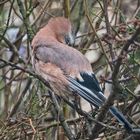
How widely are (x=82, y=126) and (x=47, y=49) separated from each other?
2.75 ft

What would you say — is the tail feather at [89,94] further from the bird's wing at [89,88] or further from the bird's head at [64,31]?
the bird's head at [64,31]

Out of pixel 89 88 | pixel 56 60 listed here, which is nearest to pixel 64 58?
pixel 56 60

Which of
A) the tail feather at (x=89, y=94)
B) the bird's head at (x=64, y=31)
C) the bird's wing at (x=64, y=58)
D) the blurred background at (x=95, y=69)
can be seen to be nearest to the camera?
the blurred background at (x=95, y=69)

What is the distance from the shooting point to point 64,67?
4309 millimetres

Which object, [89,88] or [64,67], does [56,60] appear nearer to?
[64,67]

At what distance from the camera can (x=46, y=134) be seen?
4.50 meters

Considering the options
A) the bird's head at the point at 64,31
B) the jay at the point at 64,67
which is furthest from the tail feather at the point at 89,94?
the bird's head at the point at 64,31

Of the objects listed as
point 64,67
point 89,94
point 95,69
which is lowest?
point 89,94

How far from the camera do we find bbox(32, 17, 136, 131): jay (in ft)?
13.2

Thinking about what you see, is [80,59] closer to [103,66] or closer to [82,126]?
[82,126]

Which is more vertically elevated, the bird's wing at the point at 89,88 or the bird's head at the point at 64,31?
the bird's head at the point at 64,31

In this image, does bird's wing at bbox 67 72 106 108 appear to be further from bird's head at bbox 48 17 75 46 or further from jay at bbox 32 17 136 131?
bird's head at bbox 48 17 75 46

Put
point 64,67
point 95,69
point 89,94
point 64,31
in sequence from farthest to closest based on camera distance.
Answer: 1. point 95,69
2. point 64,31
3. point 64,67
4. point 89,94

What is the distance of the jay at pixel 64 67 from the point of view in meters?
4.03
